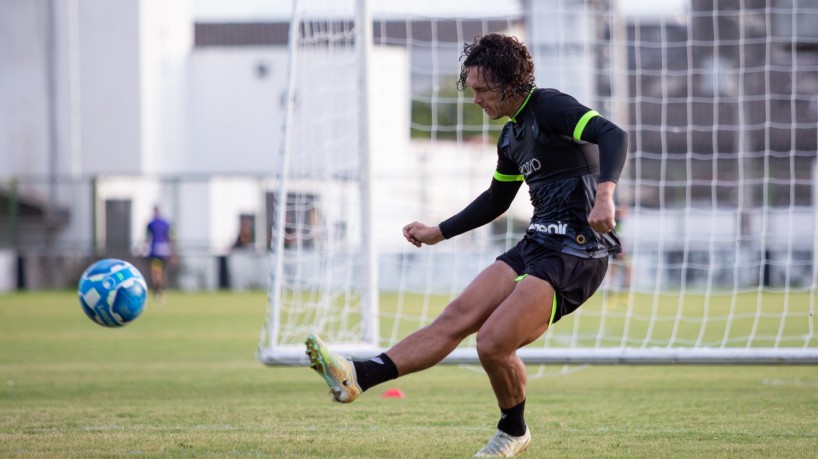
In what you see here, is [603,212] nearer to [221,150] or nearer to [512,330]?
[512,330]

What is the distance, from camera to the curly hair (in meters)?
5.12

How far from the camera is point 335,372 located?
4.98 m

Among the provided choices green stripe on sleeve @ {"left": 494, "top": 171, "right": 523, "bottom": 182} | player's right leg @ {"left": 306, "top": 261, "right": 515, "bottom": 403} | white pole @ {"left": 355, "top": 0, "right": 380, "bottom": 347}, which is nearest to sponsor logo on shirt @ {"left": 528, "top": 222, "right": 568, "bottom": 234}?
player's right leg @ {"left": 306, "top": 261, "right": 515, "bottom": 403}

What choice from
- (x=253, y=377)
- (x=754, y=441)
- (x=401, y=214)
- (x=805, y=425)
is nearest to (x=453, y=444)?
(x=754, y=441)

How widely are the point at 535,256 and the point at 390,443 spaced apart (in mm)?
1286

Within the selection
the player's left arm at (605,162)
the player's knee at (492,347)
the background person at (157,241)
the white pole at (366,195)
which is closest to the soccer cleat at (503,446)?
the player's knee at (492,347)

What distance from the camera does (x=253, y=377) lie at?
9703 millimetres

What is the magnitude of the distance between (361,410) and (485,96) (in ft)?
9.39

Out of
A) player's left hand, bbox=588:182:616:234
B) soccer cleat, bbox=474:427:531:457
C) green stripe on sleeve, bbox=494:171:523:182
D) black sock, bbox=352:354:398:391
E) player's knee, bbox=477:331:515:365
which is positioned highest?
green stripe on sleeve, bbox=494:171:523:182

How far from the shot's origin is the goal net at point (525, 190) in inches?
360

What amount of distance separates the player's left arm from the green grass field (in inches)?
50.6

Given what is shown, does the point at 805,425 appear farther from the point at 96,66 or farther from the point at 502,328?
the point at 96,66

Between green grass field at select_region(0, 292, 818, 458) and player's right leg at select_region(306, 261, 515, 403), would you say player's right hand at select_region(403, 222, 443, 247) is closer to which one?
player's right leg at select_region(306, 261, 515, 403)

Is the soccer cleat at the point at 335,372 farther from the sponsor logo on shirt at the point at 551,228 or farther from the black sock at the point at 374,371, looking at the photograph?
the sponsor logo on shirt at the point at 551,228
